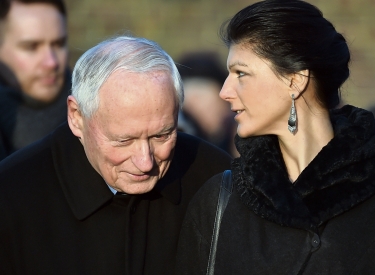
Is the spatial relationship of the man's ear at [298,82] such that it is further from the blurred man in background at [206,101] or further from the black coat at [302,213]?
the blurred man in background at [206,101]

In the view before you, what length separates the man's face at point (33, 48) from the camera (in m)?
4.57

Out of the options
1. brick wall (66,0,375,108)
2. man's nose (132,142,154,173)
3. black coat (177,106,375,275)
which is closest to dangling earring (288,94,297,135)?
black coat (177,106,375,275)

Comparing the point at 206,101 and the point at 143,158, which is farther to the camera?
the point at 206,101

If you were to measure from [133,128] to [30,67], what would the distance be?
72.6 inches

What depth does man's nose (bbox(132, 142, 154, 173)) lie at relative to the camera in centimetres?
294

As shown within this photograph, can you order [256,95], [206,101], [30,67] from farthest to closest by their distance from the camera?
[206,101], [30,67], [256,95]

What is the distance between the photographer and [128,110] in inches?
116

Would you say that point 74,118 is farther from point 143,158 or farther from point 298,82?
point 298,82

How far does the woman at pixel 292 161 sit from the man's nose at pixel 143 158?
0.29 m

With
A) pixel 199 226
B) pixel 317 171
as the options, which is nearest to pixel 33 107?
pixel 199 226

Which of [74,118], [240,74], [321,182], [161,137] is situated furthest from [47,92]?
[321,182]

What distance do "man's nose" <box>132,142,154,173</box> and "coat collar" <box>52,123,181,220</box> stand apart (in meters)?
0.28

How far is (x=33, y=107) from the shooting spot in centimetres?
463

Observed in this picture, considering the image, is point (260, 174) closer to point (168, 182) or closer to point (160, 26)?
point (168, 182)
